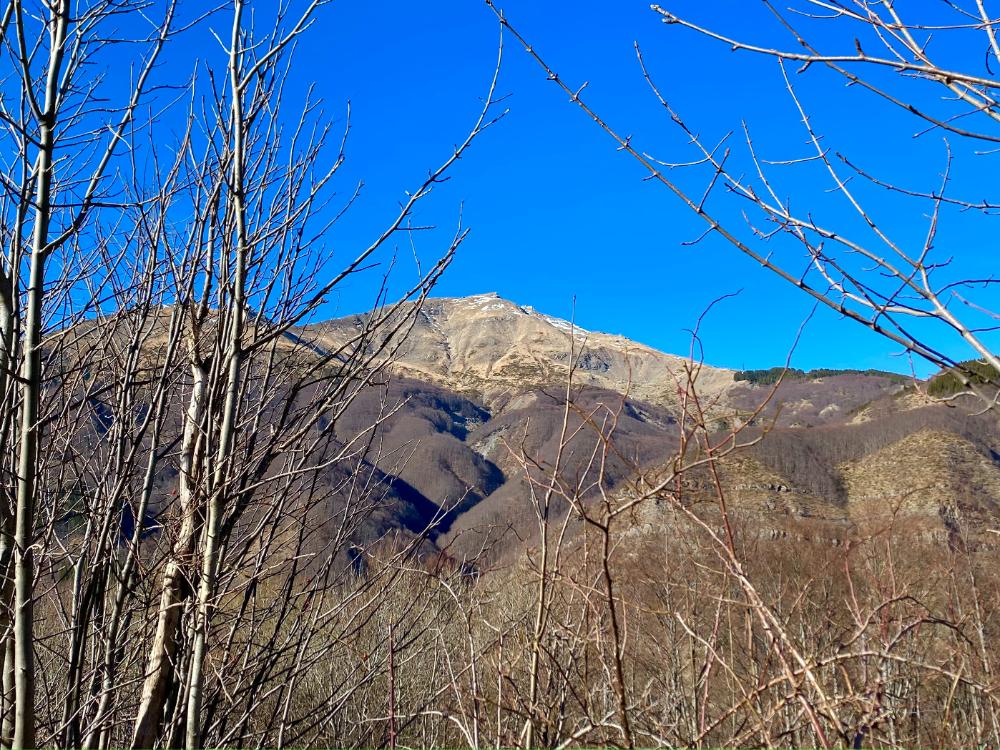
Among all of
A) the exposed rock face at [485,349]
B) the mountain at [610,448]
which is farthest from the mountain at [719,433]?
the exposed rock face at [485,349]

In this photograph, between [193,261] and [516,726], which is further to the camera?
[516,726]

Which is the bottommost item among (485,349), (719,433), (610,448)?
(610,448)

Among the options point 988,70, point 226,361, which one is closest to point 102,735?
point 226,361

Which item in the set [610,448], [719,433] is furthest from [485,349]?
[610,448]

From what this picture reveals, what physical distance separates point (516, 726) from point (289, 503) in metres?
1.42

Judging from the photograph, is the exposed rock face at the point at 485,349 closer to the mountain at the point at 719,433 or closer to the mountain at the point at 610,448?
the mountain at the point at 610,448

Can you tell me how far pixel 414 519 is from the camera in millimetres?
51250

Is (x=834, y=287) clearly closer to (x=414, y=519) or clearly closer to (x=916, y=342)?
(x=916, y=342)

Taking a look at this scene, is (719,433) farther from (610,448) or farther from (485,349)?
(485,349)

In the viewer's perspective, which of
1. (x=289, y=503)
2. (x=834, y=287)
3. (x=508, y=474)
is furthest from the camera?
(x=508, y=474)

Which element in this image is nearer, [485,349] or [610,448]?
[610,448]

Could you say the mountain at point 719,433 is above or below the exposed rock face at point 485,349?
below

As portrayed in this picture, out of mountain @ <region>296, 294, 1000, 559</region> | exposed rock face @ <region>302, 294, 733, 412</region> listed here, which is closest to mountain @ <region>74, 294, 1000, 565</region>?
mountain @ <region>296, 294, 1000, 559</region>

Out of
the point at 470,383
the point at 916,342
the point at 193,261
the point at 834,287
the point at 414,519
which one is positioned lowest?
the point at 414,519
